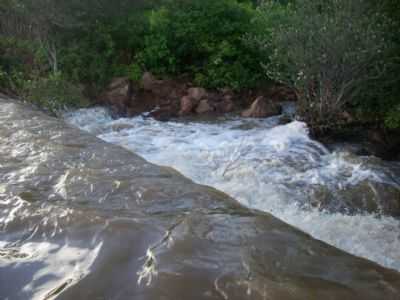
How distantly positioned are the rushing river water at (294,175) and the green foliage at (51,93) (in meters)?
1.24

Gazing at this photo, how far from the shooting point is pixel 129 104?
31.9ft

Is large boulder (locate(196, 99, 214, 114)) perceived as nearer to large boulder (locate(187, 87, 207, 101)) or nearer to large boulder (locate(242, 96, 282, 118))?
large boulder (locate(187, 87, 207, 101))

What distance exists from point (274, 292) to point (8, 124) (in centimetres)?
372

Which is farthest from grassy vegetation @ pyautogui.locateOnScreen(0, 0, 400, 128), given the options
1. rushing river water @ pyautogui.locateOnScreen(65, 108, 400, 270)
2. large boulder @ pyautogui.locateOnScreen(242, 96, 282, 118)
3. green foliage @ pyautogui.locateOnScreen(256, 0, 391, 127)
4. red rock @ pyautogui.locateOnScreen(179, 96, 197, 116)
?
rushing river water @ pyautogui.locateOnScreen(65, 108, 400, 270)

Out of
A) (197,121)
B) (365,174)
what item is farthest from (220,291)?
(197,121)

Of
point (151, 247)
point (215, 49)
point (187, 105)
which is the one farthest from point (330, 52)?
point (151, 247)

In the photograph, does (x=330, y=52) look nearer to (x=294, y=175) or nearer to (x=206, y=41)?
(x=294, y=175)

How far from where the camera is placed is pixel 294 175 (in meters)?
5.05

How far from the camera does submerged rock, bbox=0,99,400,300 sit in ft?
5.24

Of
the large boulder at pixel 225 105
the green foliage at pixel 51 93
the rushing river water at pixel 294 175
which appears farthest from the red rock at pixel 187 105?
the green foliage at pixel 51 93

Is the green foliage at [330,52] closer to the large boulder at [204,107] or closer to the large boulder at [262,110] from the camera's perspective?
the large boulder at [262,110]

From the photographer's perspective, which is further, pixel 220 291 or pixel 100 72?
pixel 100 72

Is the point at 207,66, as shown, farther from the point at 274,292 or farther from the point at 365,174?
the point at 274,292

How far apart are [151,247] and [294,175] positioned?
11.4 feet
